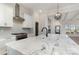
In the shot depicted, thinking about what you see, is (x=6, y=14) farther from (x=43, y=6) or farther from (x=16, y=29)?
(x=43, y=6)

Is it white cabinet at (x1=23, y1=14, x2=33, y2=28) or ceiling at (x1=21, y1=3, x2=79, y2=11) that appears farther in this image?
white cabinet at (x1=23, y1=14, x2=33, y2=28)

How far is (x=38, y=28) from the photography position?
1661mm

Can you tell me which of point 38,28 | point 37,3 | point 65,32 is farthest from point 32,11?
point 65,32

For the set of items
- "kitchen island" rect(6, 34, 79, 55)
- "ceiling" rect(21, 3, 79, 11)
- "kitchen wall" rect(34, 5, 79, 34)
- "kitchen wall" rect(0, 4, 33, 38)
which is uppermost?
"ceiling" rect(21, 3, 79, 11)

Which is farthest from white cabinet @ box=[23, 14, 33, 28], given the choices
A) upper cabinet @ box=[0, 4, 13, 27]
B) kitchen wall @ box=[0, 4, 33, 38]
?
upper cabinet @ box=[0, 4, 13, 27]

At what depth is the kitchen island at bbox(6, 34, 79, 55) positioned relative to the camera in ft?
4.69

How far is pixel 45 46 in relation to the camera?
1.55m

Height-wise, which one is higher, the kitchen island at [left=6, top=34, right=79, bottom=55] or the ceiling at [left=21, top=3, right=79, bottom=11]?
the ceiling at [left=21, top=3, right=79, bottom=11]

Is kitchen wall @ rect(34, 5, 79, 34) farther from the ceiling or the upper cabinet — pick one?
the upper cabinet

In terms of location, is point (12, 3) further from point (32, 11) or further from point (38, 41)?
point (38, 41)

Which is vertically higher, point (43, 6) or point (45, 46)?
point (43, 6)

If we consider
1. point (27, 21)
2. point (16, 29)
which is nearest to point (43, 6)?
point (27, 21)

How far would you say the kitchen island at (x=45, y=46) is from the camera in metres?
1.43

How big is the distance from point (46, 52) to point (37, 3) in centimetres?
80
